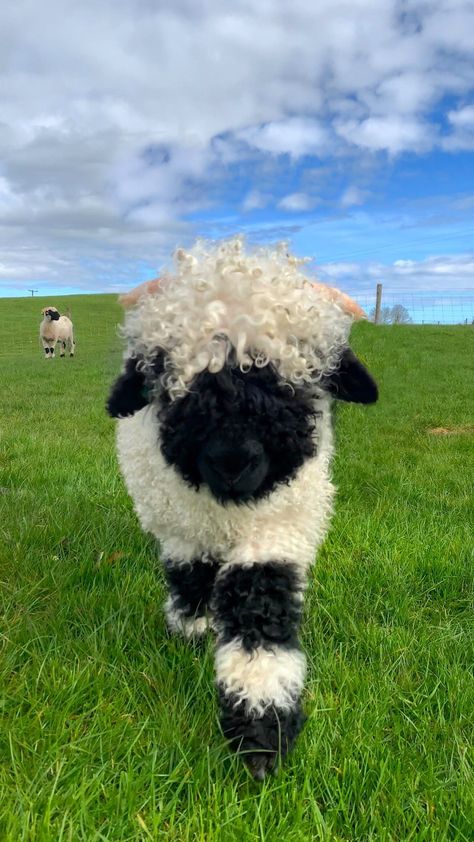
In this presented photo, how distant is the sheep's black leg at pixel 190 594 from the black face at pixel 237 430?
66 cm

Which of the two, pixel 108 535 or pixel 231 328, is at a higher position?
pixel 231 328

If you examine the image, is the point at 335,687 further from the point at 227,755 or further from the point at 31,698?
the point at 31,698

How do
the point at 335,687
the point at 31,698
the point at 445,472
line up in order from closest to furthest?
the point at 31,698 → the point at 335,687 → the point at 445,472

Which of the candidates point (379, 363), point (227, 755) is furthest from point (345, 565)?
point (379, 363)

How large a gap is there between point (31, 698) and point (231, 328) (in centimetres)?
163

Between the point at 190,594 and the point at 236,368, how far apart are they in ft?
4.20

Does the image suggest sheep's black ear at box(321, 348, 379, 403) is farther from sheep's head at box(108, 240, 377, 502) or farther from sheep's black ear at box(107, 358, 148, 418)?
sheep's black ear at box(107, 358, 148, 418)

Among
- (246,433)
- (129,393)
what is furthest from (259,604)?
(129,393)

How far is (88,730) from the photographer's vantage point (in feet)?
7.78

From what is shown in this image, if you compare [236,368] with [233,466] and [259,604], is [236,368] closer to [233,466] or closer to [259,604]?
[233,466]

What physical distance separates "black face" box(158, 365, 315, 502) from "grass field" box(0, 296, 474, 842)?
0.92m

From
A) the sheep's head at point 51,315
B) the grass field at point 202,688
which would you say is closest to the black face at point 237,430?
the grass field at point 202,688

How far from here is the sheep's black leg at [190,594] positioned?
2986 millimetres

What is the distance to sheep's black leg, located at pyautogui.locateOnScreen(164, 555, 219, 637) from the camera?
2986mm
